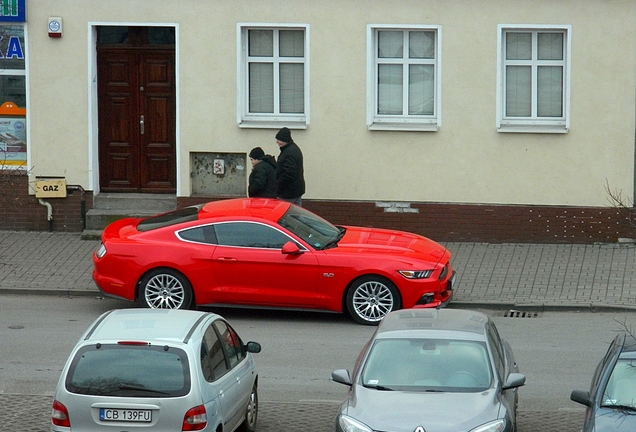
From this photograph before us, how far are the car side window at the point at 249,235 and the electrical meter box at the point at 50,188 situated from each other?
20.7 ft

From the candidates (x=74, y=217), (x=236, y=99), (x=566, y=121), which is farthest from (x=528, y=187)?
(x=74, y=217)

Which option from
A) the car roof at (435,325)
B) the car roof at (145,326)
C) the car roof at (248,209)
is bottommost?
the car roof at (435,325)

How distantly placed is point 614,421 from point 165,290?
24.8 ft

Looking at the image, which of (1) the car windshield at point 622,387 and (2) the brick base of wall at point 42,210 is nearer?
(1) the car windshield at point 622,387

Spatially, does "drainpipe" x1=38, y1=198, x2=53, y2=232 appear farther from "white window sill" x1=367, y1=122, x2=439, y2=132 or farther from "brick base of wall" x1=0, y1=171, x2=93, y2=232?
"white window sill" x1=367, y1=122, x2=439, y2=132

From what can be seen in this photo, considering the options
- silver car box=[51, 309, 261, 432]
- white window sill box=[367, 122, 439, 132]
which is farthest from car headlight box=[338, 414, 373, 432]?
white window sill box=[367, 122, 439, 132]

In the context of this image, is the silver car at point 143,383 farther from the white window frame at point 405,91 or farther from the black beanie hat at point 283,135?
the white window frame at point 405,91

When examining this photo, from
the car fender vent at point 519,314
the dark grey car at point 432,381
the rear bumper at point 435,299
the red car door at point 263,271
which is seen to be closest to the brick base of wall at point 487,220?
the car fender vent at point 519,314

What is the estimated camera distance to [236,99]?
19047 mm

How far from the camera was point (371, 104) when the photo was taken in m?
18.9

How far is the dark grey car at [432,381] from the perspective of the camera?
8.18 m

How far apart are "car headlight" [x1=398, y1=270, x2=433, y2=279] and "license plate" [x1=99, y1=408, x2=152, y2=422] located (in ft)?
20.3

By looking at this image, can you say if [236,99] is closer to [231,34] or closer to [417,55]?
[231,34]

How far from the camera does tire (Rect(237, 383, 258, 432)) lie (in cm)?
945
